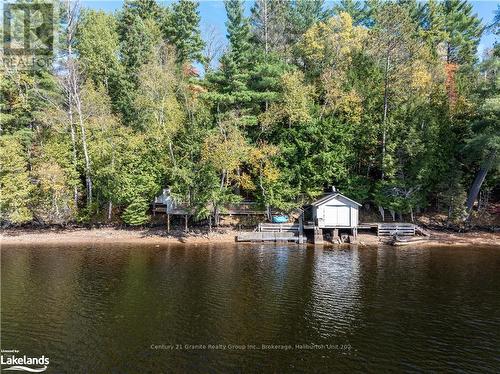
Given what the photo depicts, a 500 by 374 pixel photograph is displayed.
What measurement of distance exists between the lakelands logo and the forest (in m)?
23.9

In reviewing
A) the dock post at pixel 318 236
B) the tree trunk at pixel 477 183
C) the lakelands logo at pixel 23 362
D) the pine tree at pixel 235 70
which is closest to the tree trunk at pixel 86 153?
the pine tree at pixel 235 70

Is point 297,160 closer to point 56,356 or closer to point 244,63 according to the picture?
point 244,63

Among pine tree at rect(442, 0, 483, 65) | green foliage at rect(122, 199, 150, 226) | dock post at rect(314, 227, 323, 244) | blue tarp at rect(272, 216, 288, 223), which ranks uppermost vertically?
pine tree at rect(442, 0, 483, 65)

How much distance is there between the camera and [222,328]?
18.0m

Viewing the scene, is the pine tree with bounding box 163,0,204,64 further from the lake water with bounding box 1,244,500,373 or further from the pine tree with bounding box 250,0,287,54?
the lake water with bounding box 1,244,500,373

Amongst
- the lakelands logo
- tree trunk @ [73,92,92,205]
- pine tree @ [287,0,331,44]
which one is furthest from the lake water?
pine tree @ [287,0,331,44]

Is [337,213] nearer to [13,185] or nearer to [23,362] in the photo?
[23,362]

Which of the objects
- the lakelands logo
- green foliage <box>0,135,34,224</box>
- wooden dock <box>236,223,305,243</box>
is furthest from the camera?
wooden dock <box>236,223,305,243</box>

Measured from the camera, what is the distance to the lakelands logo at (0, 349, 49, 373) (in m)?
14.8

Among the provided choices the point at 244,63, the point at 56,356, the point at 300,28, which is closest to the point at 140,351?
the point at 56,356

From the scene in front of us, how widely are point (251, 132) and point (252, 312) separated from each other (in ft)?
88.7

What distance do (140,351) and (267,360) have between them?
569cm

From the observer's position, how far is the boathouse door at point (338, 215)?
127ft

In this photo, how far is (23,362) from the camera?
1516 centimetres
